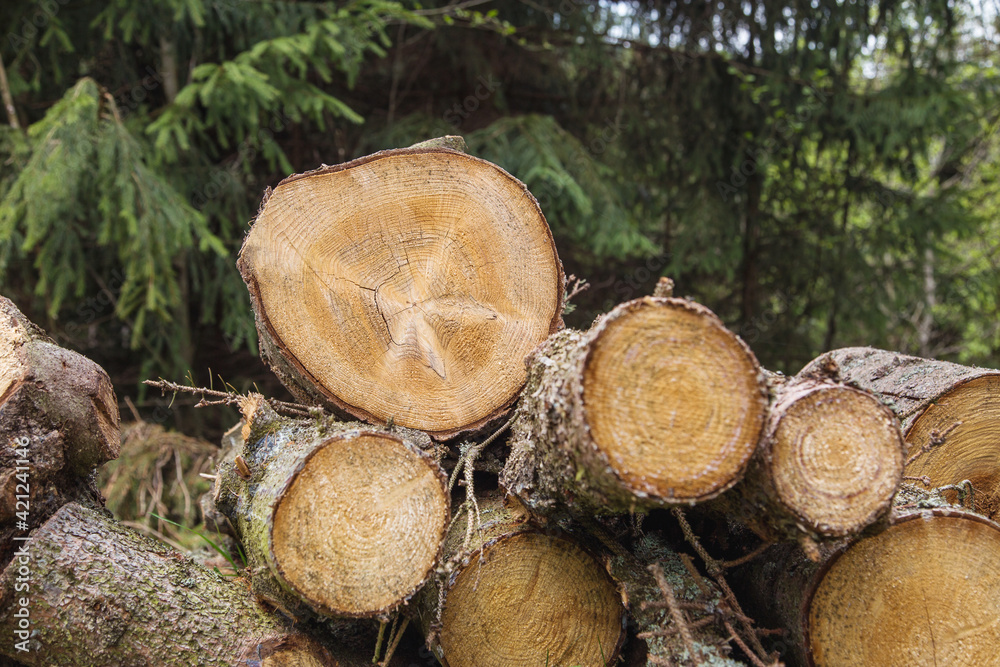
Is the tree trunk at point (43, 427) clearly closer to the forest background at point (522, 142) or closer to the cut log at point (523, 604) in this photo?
the cut log at point (523, 604)

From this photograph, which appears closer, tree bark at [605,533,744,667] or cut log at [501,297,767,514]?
cut log at [501,297,767,514]

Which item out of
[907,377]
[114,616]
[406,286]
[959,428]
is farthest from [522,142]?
[114,616]

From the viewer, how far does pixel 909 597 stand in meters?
1.44

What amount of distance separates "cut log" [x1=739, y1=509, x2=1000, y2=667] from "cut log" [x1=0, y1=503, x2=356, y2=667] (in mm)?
1189

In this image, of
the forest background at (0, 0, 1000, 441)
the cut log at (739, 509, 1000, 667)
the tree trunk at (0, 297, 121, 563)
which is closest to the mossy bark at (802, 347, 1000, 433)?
the cut log at (739, 509, 1000, 667)

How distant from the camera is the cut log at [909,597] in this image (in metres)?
1.44

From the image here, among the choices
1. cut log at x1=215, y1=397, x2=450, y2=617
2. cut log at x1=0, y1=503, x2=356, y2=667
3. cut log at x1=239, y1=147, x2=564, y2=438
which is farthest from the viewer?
cut log at x1=239, y1=147, x2=564, y2=438

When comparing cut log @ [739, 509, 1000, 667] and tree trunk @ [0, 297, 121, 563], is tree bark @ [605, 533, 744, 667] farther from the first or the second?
tree trunk @ [0, 297, 121, 563]

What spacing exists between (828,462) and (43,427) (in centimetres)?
184

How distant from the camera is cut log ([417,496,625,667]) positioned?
62.2 inches

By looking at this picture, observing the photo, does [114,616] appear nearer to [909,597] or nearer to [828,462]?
[828,462]

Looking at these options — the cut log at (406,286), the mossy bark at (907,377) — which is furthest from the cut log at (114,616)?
the mossy bark at (907,377)

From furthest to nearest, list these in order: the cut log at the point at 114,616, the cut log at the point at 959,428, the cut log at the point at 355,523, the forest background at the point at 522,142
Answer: the forest background at the point at 522,142, the cut log at the point at 959,428, the cut log at the point at 114,616, the cut log at the point at 355,523

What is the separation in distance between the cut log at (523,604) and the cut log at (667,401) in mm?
488
